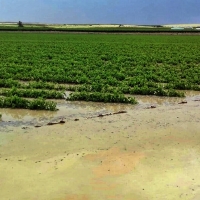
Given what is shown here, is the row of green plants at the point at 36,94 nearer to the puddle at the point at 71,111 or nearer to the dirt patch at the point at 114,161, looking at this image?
the puddle at the point at 71,111

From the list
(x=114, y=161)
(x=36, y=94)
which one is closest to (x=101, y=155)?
(x=114, y=161)

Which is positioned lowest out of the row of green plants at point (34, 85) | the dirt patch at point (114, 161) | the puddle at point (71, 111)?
the puddle at point (71, 111)

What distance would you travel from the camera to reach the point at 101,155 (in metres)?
7.52

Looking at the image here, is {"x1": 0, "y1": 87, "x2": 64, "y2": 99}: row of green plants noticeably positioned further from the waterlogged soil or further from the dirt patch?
the dirt patch

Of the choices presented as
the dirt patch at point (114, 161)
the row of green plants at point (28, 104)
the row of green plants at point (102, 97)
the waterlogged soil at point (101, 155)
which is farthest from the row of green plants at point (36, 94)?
the dirt patch at point (114, 161)

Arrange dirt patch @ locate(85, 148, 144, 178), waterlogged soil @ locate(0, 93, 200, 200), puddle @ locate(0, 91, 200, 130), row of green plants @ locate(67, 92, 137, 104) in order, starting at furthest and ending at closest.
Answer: row of green plants @ locate(67, 92, 137, 104) → puddle @ locate(0, 91, 200, 130) → dirt patch @ locate(85, 148, 144, 178) → waterlogged soil @ locate(0, 93, 200, 200)

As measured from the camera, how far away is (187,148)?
800cm

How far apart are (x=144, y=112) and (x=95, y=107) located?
168 centimetres

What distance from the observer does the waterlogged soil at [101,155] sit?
596cm

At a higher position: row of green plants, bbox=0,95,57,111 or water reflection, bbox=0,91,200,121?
row of green plants, bbox=0,95,57,111

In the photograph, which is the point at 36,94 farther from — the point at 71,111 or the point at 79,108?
the point at 71,111

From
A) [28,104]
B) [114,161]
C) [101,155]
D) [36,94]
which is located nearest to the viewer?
[114,161]

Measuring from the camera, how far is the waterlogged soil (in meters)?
5.96

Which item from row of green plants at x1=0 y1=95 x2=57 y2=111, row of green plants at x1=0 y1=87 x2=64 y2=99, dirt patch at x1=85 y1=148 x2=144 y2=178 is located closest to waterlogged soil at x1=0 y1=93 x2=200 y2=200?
dirt patch at x1=85 y1=148 x2=144 y2=178
